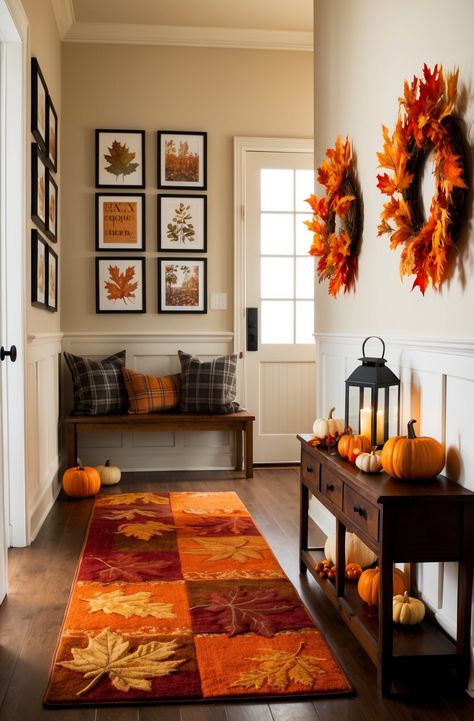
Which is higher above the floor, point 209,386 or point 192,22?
point 192,22

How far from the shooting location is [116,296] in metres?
5.68

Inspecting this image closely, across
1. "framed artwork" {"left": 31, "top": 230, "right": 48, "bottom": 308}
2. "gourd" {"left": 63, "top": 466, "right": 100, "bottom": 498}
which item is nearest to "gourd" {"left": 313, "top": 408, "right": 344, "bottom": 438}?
"framed artwork" {"left": 31, "top": 230, "right": 48, "bottom": 308}

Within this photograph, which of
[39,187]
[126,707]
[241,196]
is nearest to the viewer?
[126,707]

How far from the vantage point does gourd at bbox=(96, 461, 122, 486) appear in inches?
204

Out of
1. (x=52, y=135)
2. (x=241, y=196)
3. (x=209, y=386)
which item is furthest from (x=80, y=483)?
(x=241, y=196)

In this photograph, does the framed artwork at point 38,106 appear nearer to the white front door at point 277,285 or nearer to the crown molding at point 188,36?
the crown molding at point 188,36

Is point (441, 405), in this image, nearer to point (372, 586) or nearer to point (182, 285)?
point (372, 586)

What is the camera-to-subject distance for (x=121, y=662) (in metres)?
2.44

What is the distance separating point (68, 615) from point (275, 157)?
12.8 feet

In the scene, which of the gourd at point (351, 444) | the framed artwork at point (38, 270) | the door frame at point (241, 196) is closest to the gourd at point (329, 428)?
the gourd at point (351, 444)

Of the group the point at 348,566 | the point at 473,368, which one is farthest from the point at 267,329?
the point at 473,368

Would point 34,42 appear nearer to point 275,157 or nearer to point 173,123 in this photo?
point 173,123

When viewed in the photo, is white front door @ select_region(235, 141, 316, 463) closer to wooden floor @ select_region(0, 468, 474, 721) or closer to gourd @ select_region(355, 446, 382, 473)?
wooden floor @ select_region(0, 468, 474, 721)

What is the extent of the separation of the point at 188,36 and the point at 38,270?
2.45 metres
